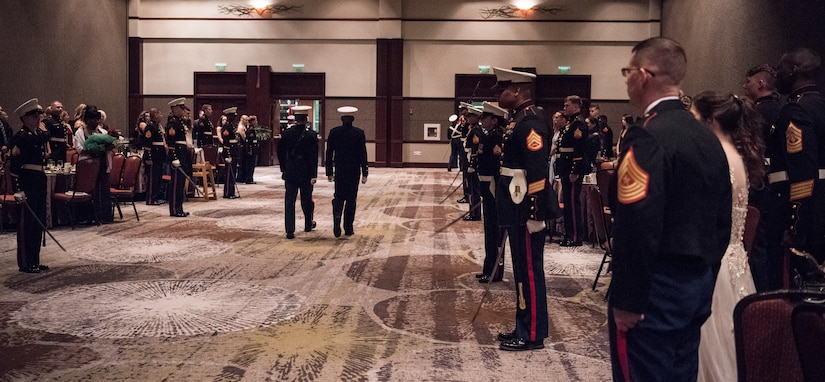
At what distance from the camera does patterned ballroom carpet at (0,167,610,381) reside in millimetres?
4180

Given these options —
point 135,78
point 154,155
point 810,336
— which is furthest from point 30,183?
point 135,78

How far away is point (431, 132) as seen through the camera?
22703 millimetres

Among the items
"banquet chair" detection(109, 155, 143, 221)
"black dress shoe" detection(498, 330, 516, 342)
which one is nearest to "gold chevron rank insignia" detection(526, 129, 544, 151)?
"black dress shoe" detection(498, 330, 516, 342)

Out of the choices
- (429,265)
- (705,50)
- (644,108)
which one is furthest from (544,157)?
(705,50)

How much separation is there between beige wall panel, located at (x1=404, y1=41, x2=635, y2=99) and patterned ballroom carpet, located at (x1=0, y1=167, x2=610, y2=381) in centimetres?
1325

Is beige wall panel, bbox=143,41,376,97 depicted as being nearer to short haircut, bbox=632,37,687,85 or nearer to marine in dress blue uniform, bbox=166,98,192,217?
marine in dress blue uniform, bbox=166,98,192,217

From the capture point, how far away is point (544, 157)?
448cm

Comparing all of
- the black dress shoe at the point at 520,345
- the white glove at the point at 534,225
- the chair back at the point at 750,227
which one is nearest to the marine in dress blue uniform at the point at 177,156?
the black dress shoe at the point at 520,345

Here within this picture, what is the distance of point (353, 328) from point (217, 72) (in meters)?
19.1

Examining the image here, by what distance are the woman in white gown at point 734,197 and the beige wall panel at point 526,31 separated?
1902cm

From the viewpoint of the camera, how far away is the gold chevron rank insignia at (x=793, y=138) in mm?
4180

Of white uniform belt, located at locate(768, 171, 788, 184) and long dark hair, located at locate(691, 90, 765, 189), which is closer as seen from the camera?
long dark hair, located at locate(691, 90, 765, 189)

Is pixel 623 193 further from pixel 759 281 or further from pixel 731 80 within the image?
pixel 731 80

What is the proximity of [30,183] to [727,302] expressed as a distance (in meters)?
6.09
